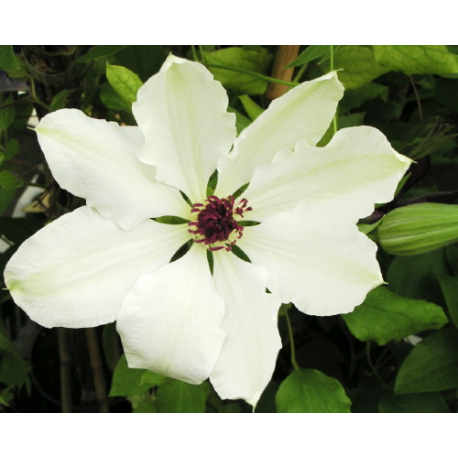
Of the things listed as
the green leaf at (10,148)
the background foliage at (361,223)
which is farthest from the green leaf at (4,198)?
the green leaf at (10,148)

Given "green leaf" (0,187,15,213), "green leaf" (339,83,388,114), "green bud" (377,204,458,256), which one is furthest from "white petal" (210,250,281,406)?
"green leaf" (0,187,15,213)

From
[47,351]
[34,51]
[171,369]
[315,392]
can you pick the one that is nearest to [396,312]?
[315,392]

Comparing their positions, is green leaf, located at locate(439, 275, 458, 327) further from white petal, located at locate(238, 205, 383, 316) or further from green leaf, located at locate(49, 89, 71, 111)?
green leaf, located at locate(49, 89, 71, 111)

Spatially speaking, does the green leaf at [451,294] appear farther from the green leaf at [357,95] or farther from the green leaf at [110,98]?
the green leaf at [110,98]

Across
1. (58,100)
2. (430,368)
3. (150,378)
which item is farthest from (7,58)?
(430,368)

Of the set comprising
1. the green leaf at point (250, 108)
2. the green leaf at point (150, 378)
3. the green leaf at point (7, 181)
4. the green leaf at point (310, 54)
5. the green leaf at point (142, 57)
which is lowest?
the green leaf at point (150, 378)

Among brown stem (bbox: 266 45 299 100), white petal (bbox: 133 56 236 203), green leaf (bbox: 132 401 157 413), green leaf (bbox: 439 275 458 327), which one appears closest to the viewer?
white petal (bbox: 133 56 236 203)

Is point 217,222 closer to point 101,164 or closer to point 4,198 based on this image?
point 101,164

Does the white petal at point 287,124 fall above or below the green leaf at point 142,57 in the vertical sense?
below
